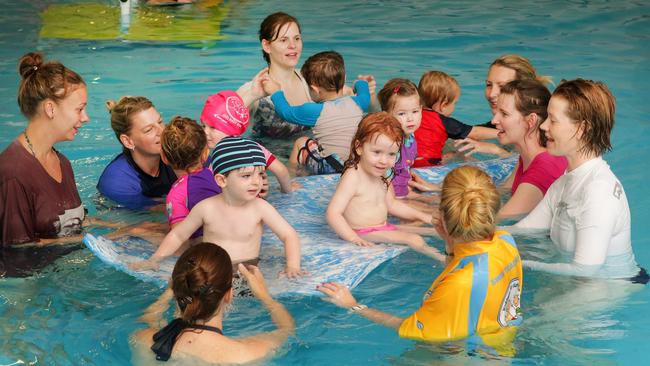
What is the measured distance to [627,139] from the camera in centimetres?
783

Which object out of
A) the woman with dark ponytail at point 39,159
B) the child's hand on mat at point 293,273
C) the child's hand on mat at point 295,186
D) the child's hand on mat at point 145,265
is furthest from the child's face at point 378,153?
the woman with dark ponytail at point 39,159

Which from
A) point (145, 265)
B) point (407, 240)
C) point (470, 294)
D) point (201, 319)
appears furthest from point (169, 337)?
point (407, 240)

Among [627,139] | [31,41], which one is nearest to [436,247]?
[627,139]

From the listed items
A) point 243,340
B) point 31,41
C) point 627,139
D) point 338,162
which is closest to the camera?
point 243,340

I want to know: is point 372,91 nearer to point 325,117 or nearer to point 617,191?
point 325,117

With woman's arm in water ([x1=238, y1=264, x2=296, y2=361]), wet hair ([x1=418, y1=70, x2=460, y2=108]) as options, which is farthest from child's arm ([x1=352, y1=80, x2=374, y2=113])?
woman's arm in water ([x1=238, y1=264, x2=296, y2=361])

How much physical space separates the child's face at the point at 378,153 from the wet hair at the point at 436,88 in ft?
6.41

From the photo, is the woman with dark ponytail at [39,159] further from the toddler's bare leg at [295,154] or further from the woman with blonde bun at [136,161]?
the toddler's bare leg at [295,154]

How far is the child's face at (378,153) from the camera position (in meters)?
5.39

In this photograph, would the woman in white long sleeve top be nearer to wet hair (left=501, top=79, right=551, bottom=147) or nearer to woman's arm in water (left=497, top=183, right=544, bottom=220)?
woman's arm in water (left=497, top=183, right=544, bottom=220)

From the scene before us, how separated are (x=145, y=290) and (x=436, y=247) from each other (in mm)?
1860

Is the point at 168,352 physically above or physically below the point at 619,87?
below

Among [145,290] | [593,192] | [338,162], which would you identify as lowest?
[145,290]

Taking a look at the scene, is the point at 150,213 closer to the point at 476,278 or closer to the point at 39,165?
the point at 39,165
